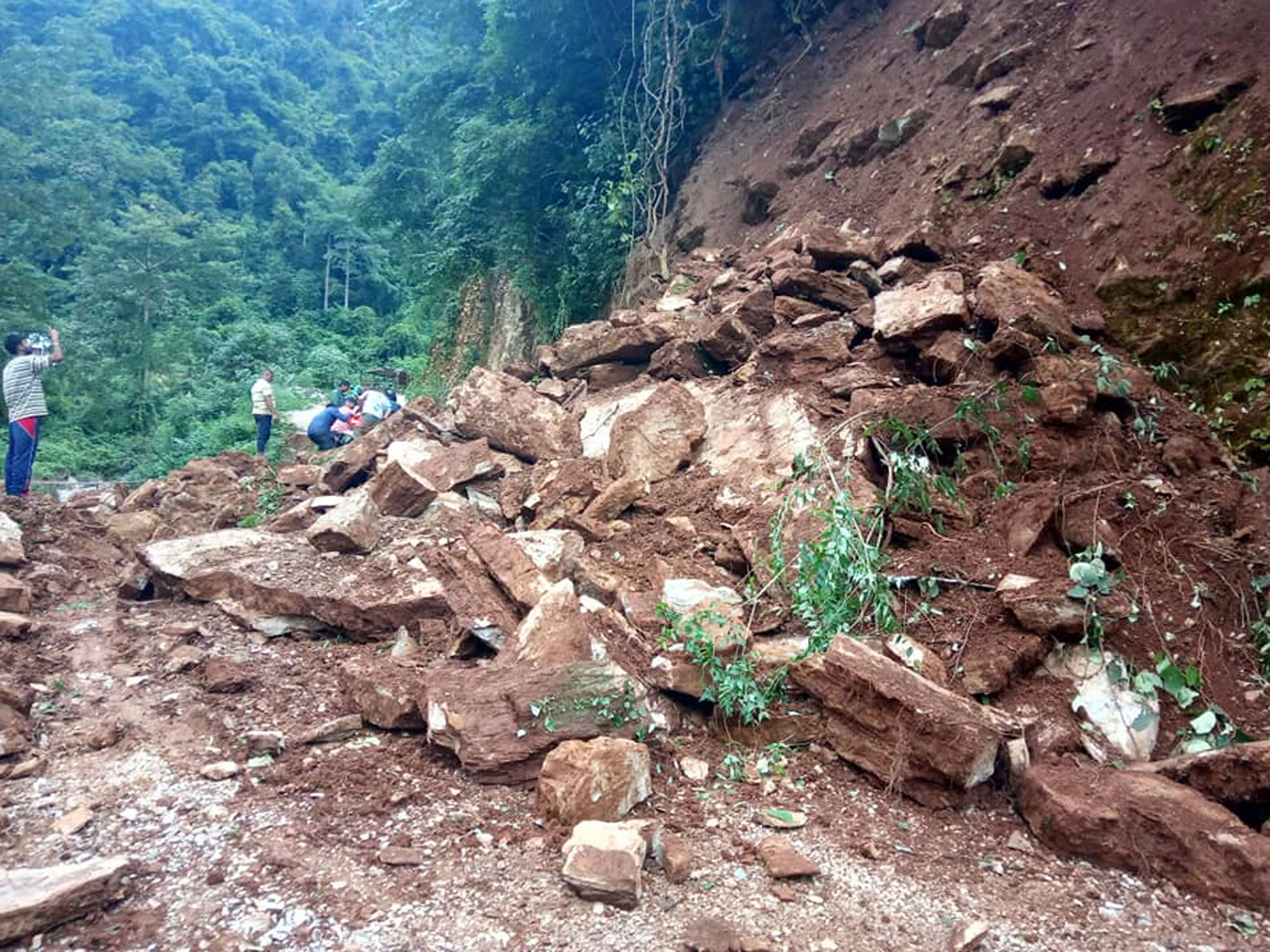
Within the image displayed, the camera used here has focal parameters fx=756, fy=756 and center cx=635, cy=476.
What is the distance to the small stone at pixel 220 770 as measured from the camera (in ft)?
8.79

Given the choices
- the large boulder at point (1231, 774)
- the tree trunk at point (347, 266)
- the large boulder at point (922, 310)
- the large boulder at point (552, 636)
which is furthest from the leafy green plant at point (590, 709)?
the tree trunk at point (347, 266)

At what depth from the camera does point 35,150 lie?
20188 mm

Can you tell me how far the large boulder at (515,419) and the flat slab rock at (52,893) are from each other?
3.64m

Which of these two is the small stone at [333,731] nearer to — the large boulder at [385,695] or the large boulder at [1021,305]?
the large boulder at [385,695]

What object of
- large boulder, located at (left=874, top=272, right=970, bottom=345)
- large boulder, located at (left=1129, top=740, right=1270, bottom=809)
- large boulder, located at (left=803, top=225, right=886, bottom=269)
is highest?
large boulder, located at (left=803, top=225, right=886, bottom=269)

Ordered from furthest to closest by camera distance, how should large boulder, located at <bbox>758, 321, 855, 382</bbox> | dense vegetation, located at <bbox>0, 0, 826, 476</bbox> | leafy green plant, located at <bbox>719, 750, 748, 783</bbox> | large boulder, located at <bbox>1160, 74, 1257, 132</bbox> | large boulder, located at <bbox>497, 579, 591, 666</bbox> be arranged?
1. dense vegetation, located at <bbox>0, 0, 826, 476</bbox>
2. large boulder, located at <bbox>758, 321, 855, 382</bbox>
3. large boulder, located at <bbox>1160, 74, 1257, 132</bbox>
4. large boulder, located at <bbox>497, 579, 591, 666</bbox>
5. leafy green plant, located at <bbox>719, 750, 748, 783</bbox>

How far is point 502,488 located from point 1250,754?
13.4 ft

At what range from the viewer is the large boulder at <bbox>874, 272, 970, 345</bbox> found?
461 centimetres

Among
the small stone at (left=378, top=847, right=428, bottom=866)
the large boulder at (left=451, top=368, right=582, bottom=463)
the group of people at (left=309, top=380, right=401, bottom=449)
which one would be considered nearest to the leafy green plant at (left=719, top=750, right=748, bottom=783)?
the small stone at (left=378, top=847, right=428, bottom=866)

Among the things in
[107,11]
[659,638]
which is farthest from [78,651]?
[107,11]

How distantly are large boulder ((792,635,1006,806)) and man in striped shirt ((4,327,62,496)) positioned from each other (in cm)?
654

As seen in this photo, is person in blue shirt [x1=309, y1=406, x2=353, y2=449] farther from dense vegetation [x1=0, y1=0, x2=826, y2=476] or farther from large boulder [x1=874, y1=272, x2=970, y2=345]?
large boulder [x1=874, y1=272, x2=970, y2=345]

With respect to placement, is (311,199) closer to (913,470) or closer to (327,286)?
(327,286)

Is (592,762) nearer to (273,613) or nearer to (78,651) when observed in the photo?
(273,613)
